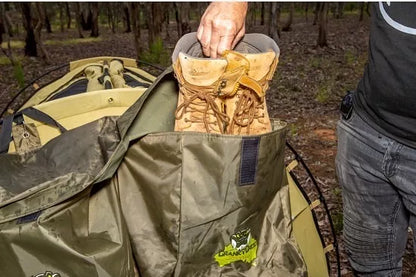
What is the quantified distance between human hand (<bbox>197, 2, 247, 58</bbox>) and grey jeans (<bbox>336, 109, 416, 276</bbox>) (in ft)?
1.99

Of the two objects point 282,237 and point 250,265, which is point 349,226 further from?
point 250,265

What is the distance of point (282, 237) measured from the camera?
1511 millimetres

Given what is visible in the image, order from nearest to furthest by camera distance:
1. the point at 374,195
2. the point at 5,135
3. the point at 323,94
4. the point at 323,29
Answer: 1. the point at 374,195
2. the point at 5,135
3. the point at 323,94
4. the point at 323,29

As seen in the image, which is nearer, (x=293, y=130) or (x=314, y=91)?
(x=293, y=130)

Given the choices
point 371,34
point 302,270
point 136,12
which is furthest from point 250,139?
point 136,12

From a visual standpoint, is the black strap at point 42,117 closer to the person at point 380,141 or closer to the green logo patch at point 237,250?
the person at point 380,141

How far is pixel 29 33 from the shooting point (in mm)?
12625

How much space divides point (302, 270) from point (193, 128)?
0.60 m

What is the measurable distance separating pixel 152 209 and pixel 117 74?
1622mm

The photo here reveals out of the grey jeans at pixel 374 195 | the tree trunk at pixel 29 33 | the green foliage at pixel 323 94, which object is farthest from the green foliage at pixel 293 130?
the tree trunk at pixel 29 33

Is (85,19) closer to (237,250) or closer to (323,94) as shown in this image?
(323,94)

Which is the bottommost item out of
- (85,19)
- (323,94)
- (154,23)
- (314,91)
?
(85,19)

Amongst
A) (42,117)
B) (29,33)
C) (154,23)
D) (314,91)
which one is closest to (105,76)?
(42,117)

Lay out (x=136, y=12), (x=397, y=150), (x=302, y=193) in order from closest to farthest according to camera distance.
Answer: (x=397, y=150), (x=302, y=193), (x=136, y=12)
